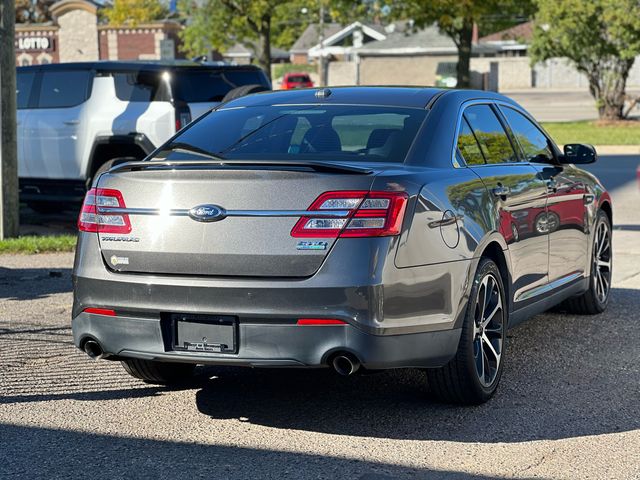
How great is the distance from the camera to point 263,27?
39156 millimetres

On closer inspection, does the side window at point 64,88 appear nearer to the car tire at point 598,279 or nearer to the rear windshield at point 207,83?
the rear windshield at point 207,83

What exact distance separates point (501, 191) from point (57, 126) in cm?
886

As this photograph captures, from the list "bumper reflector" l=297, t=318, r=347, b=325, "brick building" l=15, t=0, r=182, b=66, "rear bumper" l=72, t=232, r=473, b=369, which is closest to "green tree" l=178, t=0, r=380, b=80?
"brick building" l=15, t=0, r=182, b=66

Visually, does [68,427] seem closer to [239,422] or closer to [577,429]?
[239,422]

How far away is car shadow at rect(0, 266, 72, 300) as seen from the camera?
9.50 m

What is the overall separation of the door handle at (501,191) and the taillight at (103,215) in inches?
81.3

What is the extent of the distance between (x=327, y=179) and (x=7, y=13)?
8.05 metres

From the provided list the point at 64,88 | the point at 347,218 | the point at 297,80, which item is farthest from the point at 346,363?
the point at 297,80

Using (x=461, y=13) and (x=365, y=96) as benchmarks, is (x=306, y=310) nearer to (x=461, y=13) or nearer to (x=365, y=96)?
(x=365, y=96)

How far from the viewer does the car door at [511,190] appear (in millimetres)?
6430

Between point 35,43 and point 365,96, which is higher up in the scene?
point 365,96

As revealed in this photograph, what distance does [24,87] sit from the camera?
48.7ft

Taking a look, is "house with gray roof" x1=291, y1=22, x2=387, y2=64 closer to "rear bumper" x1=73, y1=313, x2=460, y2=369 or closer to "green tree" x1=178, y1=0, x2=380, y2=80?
"green tree" x1=178, y1=0, x2=380, y2=80

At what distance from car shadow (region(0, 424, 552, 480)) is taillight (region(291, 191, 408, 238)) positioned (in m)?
1.00
